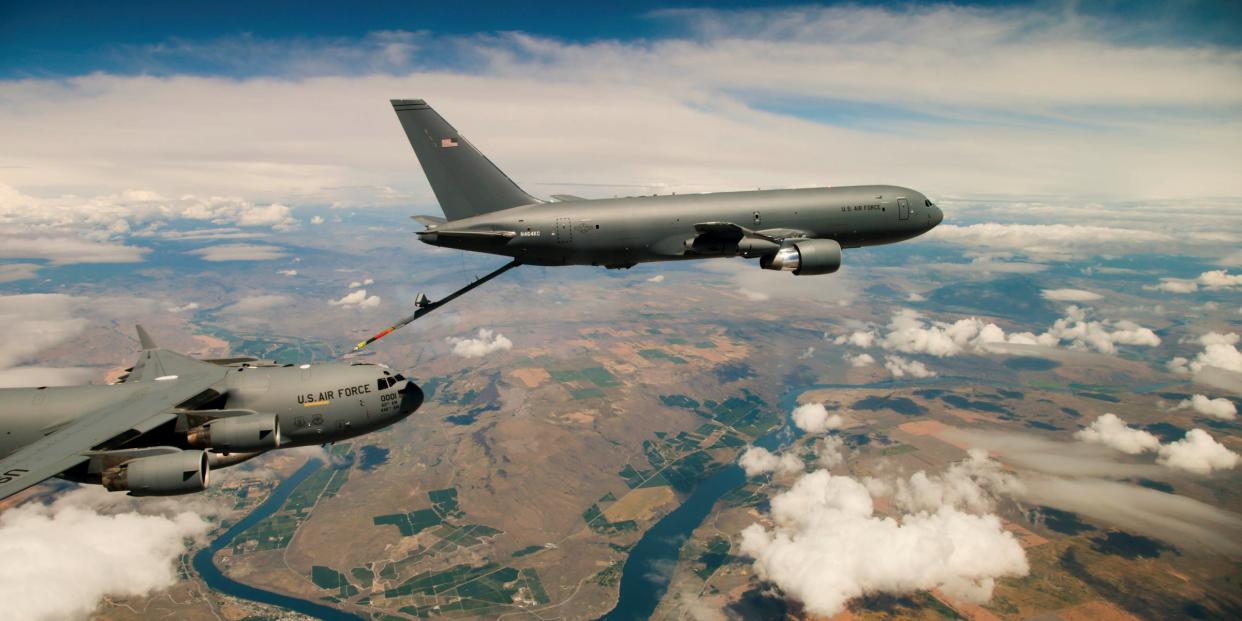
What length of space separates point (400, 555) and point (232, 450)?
142254 millimetres

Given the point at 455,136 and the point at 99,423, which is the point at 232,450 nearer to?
the point at 99,423

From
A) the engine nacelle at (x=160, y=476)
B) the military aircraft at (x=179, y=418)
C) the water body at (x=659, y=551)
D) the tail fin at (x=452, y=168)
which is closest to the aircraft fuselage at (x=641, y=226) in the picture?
the tail fin at (x=452, y=168)

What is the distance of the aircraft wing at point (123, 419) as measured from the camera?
680 inches

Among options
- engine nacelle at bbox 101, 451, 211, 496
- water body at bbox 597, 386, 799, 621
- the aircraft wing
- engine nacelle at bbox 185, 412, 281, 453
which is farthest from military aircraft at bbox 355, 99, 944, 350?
water body at bbox 597, 386, 799, 621

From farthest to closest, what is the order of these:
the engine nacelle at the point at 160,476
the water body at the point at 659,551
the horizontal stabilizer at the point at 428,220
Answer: the water body at the point at 659,551, the horizontal stabilizer at the point at 428,220, the engine nacelle at the point at 160,476

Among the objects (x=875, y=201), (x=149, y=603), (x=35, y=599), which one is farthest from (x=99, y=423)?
(x=149, y=603)

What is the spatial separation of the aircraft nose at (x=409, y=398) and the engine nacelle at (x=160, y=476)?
12988mm

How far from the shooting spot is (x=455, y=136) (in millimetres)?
27312

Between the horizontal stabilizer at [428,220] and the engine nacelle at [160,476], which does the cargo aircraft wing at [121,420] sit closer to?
the engine nacelle at [160,476]

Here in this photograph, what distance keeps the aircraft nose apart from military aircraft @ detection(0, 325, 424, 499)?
64mm

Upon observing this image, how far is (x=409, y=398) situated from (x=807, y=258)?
2588cm

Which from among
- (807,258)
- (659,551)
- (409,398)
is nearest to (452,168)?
(409,398)

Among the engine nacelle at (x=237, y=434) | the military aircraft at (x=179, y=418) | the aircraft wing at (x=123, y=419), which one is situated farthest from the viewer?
the engine nacelle at (x=237, y=434)

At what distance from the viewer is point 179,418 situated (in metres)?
23.3
